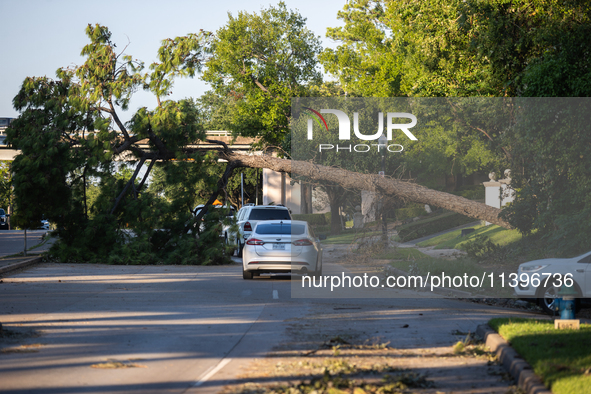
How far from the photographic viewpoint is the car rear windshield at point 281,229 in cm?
1681

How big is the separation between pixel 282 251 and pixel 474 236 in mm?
8456

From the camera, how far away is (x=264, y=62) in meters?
49.3

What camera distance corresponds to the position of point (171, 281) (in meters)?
16.7

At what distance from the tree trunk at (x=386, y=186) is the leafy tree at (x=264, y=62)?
23.9m

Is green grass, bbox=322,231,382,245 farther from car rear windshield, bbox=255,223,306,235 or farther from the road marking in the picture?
the road marking

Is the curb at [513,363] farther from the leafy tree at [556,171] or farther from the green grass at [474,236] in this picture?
the green grass at [474,236]

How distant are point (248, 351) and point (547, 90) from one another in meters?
12.3

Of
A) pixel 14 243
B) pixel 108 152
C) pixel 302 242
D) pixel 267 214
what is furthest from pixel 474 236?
pixel 14 243

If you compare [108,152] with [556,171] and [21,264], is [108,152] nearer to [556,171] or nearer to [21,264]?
[21,264]

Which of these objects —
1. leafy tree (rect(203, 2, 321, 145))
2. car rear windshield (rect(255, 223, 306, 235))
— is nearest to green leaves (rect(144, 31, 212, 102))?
car rear windshield (rect(255, 223, 306, 235))

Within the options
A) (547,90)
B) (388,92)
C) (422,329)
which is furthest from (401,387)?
(388,92)

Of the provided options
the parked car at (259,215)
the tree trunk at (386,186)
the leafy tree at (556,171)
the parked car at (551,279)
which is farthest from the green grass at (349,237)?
the parked car at (551,279)

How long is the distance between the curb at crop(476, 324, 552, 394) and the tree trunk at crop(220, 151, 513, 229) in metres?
11.4

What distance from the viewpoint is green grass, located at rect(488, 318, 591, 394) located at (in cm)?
595
